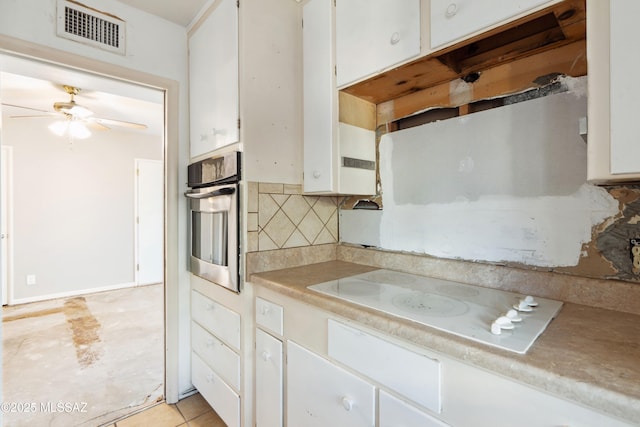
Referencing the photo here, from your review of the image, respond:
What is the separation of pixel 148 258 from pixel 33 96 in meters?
2.59

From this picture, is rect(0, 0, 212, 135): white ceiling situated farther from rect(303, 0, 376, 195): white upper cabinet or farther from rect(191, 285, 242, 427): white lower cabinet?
rect(191, 285, 242, 427): white lower cabinet

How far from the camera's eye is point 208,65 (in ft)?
5.45

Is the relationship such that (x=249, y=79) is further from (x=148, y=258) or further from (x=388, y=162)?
(x=148, y=258)

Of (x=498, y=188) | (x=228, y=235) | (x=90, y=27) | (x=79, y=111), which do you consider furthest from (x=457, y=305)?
(x=79, y=111)

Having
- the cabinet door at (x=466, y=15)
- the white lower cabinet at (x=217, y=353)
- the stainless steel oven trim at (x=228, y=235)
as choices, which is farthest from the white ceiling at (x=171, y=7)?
the white lower cabinet at (x=217, y=353)

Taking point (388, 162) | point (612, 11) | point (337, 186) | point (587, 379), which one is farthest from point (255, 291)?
point (612, 11)

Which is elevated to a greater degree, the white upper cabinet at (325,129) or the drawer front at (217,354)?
the white upper cabinet at (325,129)

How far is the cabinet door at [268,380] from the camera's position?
4.03 ft

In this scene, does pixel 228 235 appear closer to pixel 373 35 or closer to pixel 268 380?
pixel 268 380

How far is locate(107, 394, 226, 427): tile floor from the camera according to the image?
65.6 inches

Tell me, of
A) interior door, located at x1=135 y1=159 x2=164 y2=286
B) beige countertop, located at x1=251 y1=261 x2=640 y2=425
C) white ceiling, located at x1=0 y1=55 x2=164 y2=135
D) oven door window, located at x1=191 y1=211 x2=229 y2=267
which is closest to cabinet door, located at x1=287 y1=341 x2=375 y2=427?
beige countertop, located at x1=251 y1=261 x2=640 y2=425

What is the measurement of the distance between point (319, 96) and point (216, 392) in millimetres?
1700

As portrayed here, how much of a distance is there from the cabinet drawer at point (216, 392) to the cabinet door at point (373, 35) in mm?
1666

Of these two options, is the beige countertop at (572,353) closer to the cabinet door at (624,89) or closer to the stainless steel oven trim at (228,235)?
the cabinet door at (624,89)
